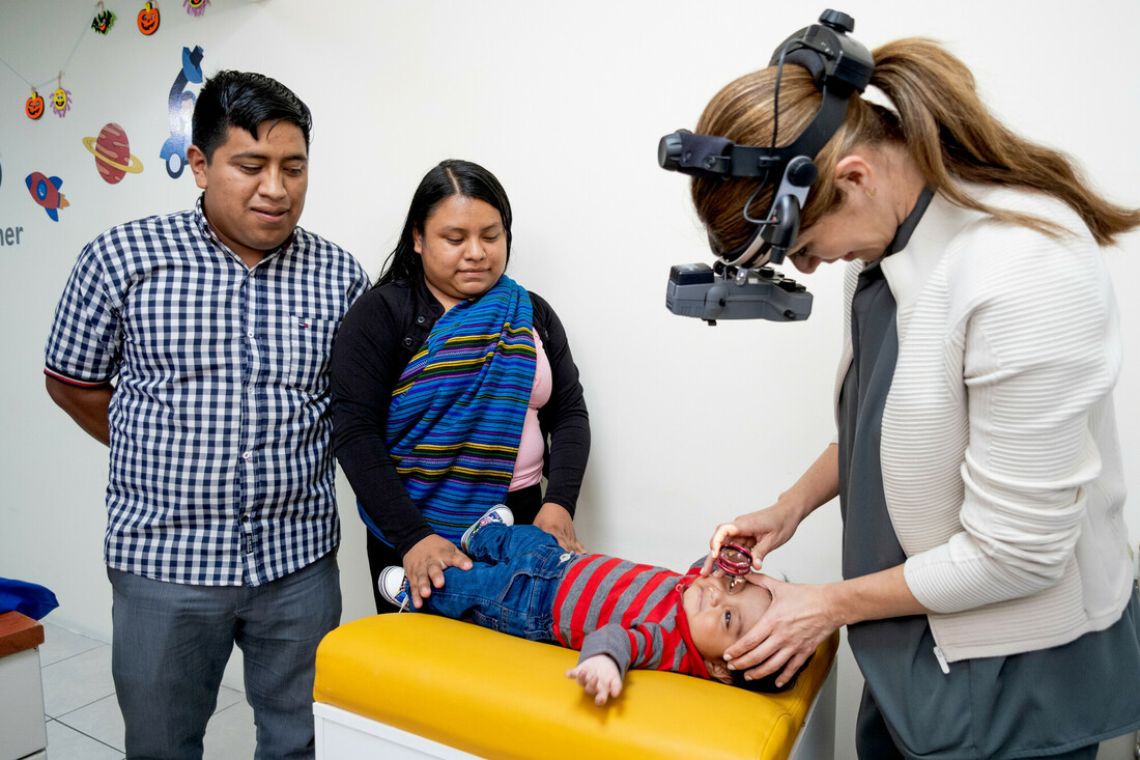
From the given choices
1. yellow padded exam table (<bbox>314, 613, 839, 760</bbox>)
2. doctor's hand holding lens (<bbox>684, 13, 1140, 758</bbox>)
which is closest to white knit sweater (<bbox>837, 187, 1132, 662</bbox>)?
doctor's hand holding lens (<bbox>684, 13, 1140, 758</bbox>)

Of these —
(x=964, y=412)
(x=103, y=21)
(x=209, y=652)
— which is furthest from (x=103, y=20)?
(x=964, y=412)

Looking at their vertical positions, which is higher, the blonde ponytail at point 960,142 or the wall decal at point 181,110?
the wall decal at point 181,110

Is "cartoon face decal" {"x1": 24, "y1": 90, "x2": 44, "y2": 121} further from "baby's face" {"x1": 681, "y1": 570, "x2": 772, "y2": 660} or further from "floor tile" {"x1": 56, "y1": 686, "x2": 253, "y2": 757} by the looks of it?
"baby's face" {"x1": 681, "y1": 570, "x2": 772, "y2": 660}

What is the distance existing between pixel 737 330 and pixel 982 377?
3.07ft

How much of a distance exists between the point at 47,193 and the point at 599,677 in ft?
9.76

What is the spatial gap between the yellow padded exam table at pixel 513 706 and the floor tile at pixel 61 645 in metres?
2.27

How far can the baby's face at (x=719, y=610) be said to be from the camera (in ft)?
4.29

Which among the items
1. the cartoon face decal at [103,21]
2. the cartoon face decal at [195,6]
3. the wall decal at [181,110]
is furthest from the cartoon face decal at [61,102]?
the cartoon face decal at [195,6]

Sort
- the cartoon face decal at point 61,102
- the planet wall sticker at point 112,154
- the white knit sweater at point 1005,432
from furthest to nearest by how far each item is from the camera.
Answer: the cartoon face decal at point 61,102
the planet wall sticker at point 112,154
the white knit sweater at point 1005,432

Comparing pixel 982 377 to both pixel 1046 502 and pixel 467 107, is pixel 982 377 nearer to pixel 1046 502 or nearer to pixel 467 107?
pixel 1046 502

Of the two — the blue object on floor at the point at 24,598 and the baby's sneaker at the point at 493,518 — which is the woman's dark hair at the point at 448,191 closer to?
the baby's sneaker at the point at 493,518

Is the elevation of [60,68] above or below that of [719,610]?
above

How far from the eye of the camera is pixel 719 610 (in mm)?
1322

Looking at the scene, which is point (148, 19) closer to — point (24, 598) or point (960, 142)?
point (24, 598)
